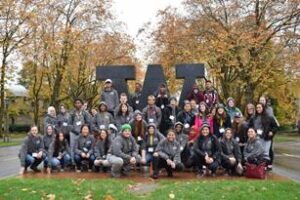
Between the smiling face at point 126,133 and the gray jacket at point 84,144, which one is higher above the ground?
the smiling face at point 126,133

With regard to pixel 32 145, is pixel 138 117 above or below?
above

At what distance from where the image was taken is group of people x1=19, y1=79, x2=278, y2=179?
12.1 m

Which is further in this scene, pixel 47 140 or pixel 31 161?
pixel 47 140

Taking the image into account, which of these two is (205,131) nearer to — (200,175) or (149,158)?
(200,175)

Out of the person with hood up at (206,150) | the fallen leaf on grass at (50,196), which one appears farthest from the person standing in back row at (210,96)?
the fallen leaf on grass at (50,196)

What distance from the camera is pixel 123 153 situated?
12102mm

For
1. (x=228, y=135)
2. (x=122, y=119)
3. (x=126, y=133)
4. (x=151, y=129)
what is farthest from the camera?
(x=122, y=119)

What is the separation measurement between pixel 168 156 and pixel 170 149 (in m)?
0.21

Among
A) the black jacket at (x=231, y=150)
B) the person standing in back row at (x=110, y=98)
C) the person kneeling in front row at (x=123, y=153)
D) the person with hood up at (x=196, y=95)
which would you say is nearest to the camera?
the person kneeling in front row at (x=123, y=153)

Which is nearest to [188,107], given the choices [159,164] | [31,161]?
[159,164]

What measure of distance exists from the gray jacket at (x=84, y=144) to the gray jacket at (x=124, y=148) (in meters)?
1.19

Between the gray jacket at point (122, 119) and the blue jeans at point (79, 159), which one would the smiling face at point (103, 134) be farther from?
the gray jacket at point (122, 119)

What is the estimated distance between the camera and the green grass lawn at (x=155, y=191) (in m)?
9.06

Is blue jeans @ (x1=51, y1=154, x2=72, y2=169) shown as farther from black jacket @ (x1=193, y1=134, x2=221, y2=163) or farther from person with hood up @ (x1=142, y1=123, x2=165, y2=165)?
black jacket @ (x1=193, y1=134, x2=221, y2=163)
